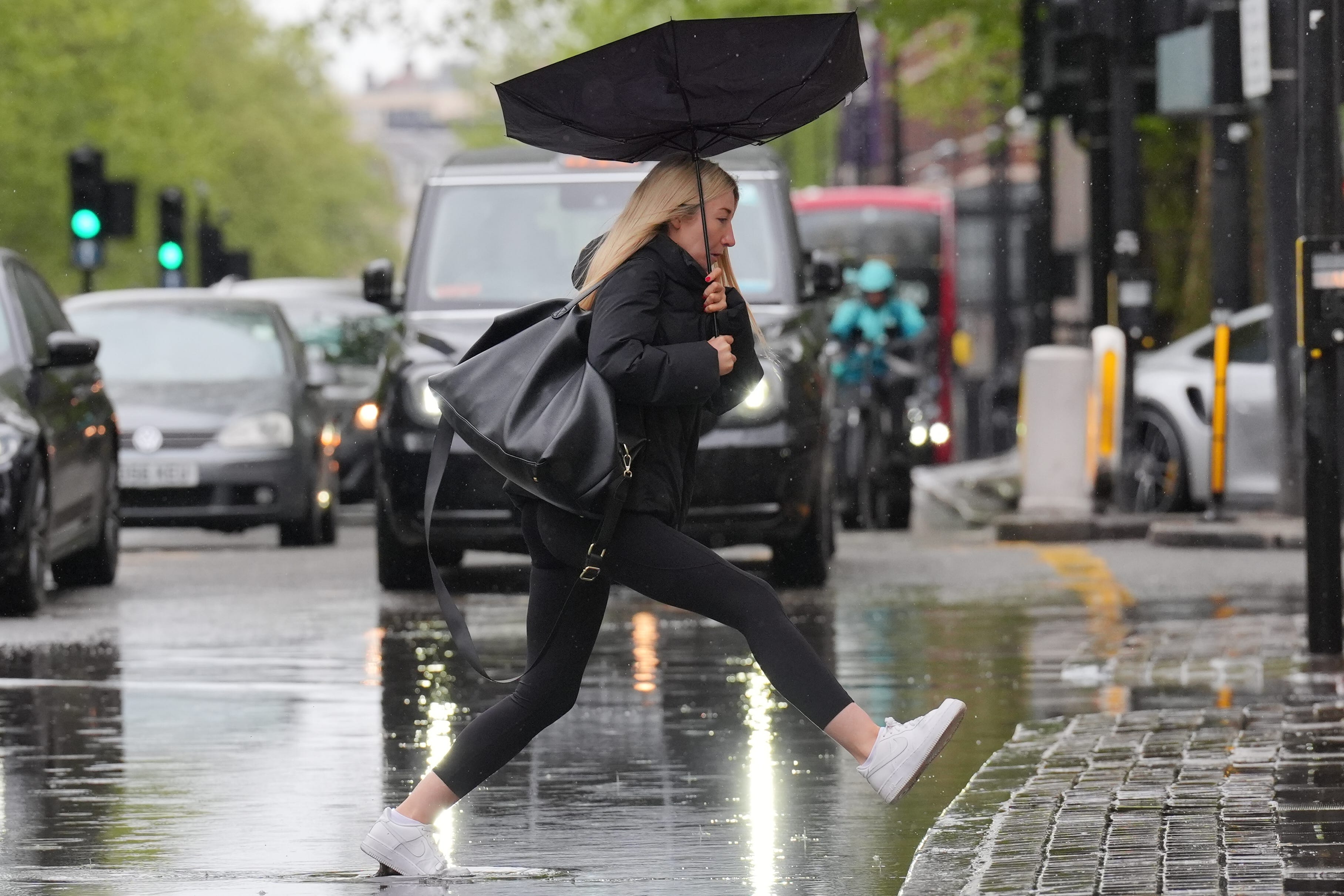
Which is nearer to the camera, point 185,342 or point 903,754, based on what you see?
point 903,754

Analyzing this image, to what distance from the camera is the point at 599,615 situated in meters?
6.08

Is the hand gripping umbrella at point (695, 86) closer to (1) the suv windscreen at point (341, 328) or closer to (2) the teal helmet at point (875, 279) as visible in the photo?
(2) the teal helmet at point (875, 279)

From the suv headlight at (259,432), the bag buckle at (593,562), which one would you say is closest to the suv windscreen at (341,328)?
the suv headlight at (259,432)

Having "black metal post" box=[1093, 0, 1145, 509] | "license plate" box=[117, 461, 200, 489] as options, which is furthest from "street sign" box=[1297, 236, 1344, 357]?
"license plate" box=[117, 461, 200, 489]

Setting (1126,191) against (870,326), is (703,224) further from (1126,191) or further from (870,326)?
(1126,191)

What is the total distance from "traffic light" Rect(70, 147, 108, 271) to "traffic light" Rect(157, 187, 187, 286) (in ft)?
13.4

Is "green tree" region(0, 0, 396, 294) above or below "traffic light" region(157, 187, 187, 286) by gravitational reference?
above

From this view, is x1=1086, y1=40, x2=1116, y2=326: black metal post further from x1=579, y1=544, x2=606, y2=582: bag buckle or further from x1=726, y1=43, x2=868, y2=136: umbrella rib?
x1=579, y1=544, x2=606, y2=582: bag buckle

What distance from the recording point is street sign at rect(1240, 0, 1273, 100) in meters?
12.4

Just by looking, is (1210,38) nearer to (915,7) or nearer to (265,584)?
(265,584)

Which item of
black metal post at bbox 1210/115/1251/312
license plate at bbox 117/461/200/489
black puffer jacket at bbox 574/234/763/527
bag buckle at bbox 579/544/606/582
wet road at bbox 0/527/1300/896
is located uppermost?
black metal post at bbox 1210/115/1251/312

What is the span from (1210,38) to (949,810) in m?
8.53

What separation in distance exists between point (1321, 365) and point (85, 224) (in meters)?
17.6

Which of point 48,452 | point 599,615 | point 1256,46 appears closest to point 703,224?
point 599,615
